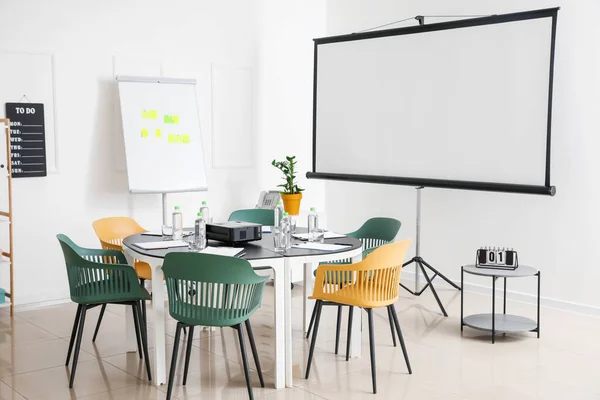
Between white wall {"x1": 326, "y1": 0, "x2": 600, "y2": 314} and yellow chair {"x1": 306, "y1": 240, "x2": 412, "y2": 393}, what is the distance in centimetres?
220

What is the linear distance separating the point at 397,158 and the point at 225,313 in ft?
10.8

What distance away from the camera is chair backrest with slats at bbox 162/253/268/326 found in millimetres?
3830

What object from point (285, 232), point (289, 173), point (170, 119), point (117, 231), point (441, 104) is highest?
point (441, 104)

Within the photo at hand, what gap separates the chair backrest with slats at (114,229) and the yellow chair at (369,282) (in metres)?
1.72

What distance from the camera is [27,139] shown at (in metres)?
6.13

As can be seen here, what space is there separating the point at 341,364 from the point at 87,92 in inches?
134

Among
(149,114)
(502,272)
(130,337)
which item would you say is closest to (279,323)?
(130,337)

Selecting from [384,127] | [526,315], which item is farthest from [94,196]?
[526,315]

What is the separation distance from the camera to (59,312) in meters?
6.05

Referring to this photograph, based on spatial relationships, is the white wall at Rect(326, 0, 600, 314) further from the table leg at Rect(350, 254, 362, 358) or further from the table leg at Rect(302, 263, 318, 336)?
the table leg at Rect(350, 254, 362, 358)

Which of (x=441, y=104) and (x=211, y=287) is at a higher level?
(x=441, y=104)

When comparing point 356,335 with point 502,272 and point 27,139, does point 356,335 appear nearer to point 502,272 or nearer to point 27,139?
point 502,272

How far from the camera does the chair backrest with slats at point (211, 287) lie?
3.83m

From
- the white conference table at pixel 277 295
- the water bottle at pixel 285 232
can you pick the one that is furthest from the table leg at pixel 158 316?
the water bottle at pixel 285 232
